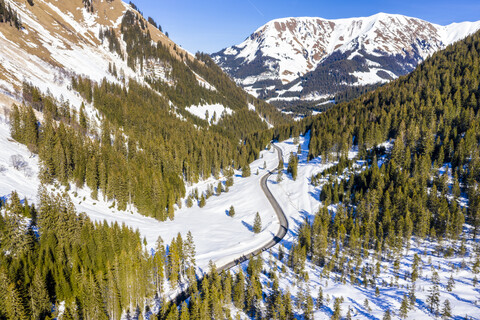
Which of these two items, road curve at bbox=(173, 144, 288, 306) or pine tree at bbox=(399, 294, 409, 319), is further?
road curve at bbox=(173, 144, 288, 306)

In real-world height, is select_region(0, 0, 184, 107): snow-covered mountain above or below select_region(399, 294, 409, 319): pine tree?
above

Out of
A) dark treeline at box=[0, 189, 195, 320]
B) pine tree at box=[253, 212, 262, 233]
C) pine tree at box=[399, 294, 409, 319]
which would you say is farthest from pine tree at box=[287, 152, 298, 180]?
pine tree at box=[399, 294, 409, 319]

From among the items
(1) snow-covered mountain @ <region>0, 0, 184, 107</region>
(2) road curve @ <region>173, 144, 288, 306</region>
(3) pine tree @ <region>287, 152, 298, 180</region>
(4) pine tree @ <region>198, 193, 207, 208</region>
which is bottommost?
(2) road curve @ <region>173, 144, 288, 306</region>

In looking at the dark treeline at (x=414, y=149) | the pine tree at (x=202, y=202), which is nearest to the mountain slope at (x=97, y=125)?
the pine tree at (x=202, y=202)

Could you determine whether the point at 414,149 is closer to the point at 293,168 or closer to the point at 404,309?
the point at 293,168

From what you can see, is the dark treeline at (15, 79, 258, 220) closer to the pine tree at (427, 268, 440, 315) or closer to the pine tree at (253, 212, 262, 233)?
the pine tree at (253, 212, 262, 233)

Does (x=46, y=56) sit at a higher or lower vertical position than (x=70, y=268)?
higher

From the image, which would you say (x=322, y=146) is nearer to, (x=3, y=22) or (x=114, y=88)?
(x=114, y=88)

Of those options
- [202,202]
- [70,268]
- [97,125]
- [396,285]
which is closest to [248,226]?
[202,202]
